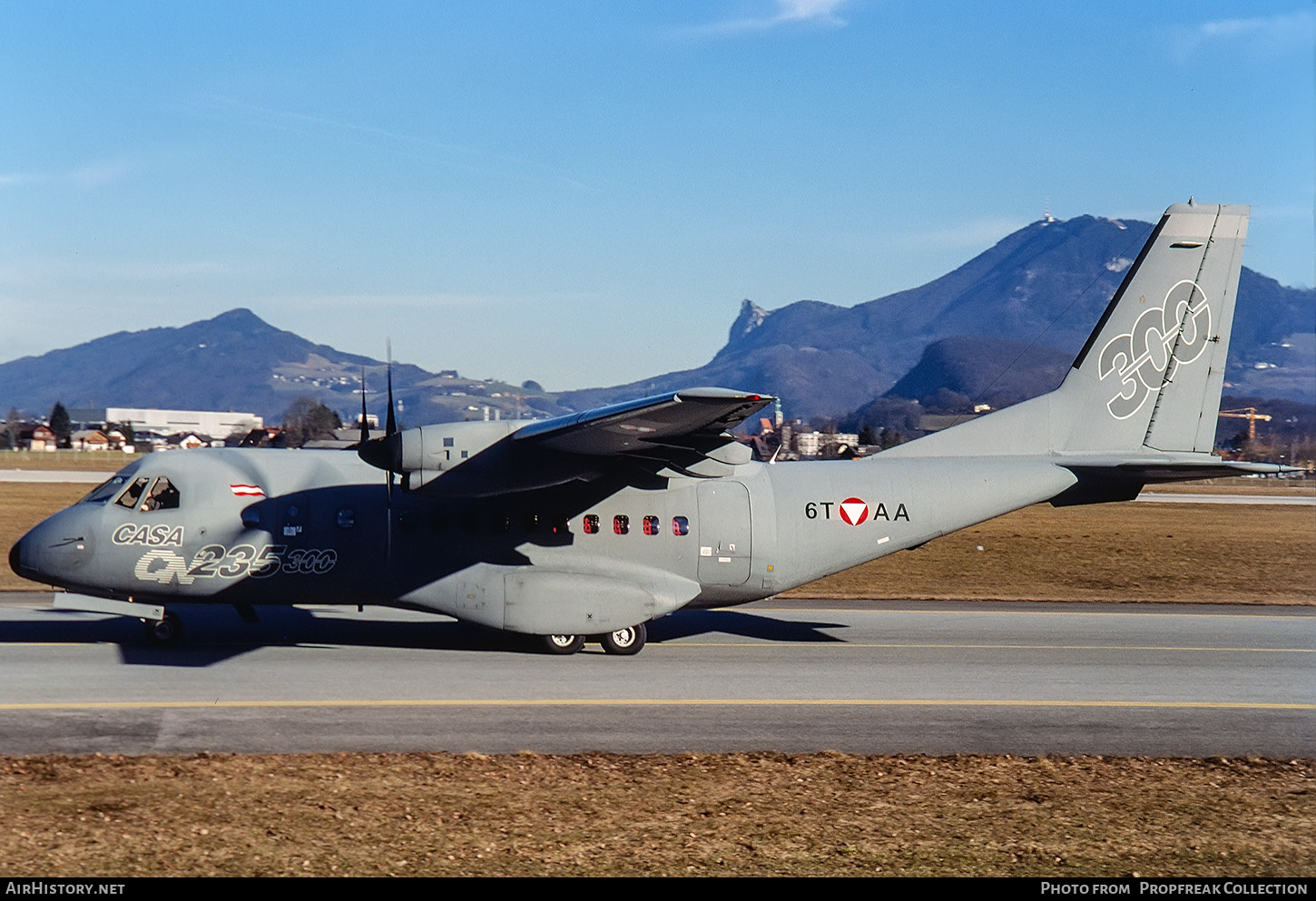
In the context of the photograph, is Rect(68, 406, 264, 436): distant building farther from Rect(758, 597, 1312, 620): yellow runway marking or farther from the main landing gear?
the main landing gear

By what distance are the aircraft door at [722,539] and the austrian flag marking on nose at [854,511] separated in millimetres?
1662

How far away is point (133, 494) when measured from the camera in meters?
16.5

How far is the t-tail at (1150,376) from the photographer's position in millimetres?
18328

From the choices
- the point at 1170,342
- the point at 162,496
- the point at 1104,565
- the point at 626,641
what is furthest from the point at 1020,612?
the point at 162,496

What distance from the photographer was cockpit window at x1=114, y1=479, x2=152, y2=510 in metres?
16.5

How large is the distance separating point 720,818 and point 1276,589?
23087 mm

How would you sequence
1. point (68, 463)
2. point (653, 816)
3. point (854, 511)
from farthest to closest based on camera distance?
point (68, 463) < point (854, 511) < point (653, 816)

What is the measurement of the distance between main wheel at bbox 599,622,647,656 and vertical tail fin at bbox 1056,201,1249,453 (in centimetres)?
798

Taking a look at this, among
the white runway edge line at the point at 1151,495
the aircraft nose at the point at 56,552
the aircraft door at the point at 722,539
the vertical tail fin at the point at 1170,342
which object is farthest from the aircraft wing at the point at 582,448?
the white runway edge line at the point at 1151,495

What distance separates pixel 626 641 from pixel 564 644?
1010 mm

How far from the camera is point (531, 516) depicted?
16719mm

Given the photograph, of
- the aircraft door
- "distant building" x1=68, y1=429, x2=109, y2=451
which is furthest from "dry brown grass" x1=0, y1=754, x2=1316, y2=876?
"distant building" x1=68, y1=429, x2=109, y2=451

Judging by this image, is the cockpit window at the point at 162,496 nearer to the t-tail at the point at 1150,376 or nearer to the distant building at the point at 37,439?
the t-tail at the point at 1150,376

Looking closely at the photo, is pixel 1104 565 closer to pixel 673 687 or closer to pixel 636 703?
pixel 673 687
